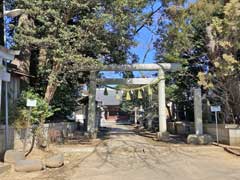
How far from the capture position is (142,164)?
40.2ft

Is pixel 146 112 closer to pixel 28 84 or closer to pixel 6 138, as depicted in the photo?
pixel 28 84

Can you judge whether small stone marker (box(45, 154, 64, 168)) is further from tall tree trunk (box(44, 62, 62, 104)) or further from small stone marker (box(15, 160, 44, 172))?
tall tree trunk (box(44, 62, 62, 104))

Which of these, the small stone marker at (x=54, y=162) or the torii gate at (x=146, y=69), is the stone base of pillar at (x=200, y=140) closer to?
the torii gate at (x=146, y=69)

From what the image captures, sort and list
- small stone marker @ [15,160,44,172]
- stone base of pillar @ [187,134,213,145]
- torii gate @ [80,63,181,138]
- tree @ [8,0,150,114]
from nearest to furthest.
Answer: small stone marker @ [15,160,44,172] < tree @ [8,0,150,114] < stone base of pillar @ [187,134,213,145] < torii gate @ [80,63,181,138]

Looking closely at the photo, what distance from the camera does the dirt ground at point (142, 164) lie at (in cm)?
993

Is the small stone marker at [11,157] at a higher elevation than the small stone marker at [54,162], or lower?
higher

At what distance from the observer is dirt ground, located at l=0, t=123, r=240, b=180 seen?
9930mm

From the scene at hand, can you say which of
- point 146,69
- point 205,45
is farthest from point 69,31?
point 205,45

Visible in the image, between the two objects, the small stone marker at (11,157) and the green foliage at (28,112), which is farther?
the green foliage at (28,112)

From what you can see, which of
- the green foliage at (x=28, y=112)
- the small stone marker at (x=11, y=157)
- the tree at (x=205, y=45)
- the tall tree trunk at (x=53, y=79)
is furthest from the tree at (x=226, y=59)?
the small stone marker at (x=11, y=157)

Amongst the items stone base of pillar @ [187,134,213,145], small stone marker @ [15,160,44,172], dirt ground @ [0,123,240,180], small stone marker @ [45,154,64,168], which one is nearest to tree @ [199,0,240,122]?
stone base of pillar @ [187,134,213,145]

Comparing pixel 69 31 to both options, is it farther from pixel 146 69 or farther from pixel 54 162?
pixel 146 69

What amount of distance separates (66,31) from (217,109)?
29.0 feet

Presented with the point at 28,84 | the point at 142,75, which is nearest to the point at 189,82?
the point at 142,75
